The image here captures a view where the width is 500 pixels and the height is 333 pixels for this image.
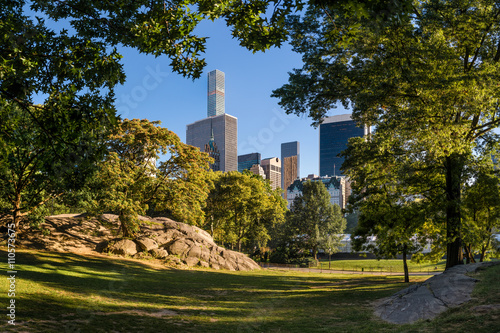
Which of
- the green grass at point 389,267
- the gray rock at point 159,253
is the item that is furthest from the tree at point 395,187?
the green grass at point 389,267

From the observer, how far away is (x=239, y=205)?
49.4m

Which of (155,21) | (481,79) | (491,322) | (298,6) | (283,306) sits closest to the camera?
(298,6)

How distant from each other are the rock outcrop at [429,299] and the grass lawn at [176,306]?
0.49m

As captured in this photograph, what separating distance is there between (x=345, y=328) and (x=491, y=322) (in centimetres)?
404

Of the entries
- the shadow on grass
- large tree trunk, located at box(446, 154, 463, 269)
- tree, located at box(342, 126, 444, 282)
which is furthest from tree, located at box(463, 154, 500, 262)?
the shadow on grass

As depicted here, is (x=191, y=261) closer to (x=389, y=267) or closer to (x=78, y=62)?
(x=78, y=62)

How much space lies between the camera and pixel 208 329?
435 inches

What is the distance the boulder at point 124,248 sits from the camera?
28266mm

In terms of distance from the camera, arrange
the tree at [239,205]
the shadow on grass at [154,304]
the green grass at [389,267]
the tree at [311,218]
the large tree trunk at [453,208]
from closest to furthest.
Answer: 1. the shadow on grass at [154,304]
2. the large tree trunk at [453,208]
3. the tree at [239,205]
4. the green grass at [389,267]
5. the tree at [311,218]

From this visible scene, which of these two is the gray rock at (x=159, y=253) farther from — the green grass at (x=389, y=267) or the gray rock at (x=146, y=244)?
the green grass at (x=389, y=267)

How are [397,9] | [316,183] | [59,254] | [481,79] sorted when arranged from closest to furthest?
[397,9] < [481,79] < [59,254] < [316,183]

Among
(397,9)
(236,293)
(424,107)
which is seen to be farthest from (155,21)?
(236,293)

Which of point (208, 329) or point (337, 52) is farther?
point (337, 52)

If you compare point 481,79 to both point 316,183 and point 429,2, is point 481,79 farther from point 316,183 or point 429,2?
point 316,183
